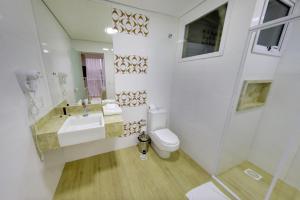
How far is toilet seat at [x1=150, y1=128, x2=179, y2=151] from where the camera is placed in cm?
174

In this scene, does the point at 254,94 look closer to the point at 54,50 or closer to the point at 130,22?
the point at 130,22

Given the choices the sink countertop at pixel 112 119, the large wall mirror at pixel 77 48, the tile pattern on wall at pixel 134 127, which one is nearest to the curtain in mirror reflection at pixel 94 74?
the large wall mirror at pixel 77 48

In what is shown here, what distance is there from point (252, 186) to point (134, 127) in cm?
188

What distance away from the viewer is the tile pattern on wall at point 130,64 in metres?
1.83

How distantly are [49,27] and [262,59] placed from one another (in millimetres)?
2554

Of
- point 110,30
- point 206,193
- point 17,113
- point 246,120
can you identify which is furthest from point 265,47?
point 17,113

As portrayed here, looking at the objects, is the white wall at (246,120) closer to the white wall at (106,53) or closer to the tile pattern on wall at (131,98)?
the tile pattern on wall at (131,98)

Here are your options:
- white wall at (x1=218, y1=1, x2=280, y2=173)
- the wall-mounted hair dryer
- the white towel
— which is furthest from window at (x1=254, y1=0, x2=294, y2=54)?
the wall-mounted hair dryer

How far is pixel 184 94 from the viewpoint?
2.08 meters

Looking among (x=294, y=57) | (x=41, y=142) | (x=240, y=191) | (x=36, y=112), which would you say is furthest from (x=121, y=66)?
(x=240, y=191)

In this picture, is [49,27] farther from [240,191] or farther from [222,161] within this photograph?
[240,191]

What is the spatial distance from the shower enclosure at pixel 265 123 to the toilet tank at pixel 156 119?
3.23 feet

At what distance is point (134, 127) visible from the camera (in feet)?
7.29

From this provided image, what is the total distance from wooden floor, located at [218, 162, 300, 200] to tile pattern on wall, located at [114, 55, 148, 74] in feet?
6.63
